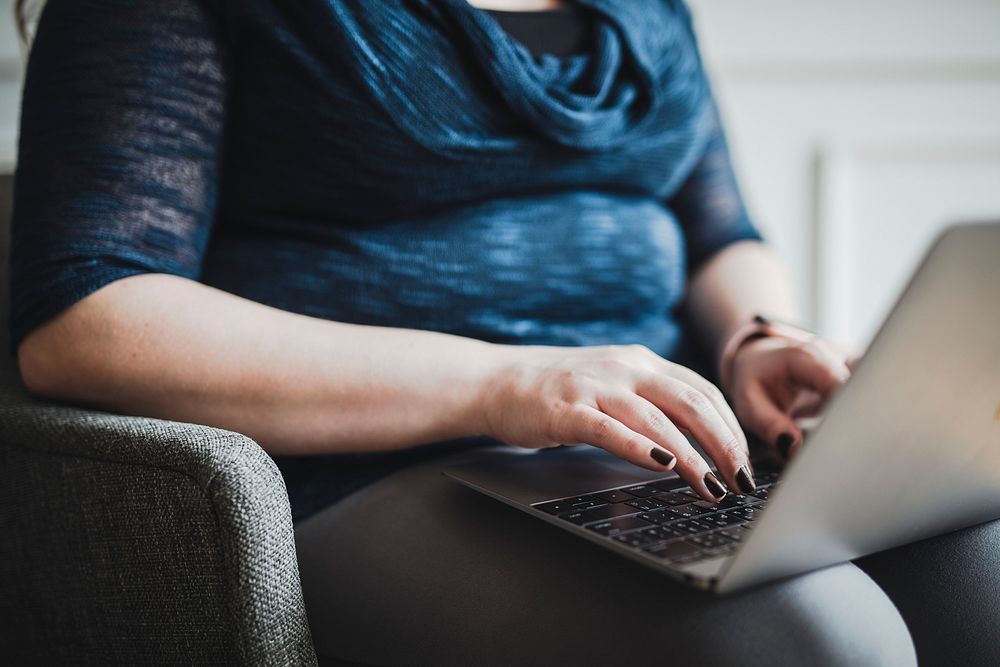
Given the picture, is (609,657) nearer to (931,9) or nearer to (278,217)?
(278,217)

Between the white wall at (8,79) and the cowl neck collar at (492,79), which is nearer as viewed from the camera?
the cowl neck collar at (492,79)

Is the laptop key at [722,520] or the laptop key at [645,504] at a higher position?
the laptop key at [722,520]

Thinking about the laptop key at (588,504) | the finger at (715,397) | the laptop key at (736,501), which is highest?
the finger at (715,397)

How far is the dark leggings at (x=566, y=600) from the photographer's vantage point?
16.3 inches

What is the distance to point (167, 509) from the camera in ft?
1.58

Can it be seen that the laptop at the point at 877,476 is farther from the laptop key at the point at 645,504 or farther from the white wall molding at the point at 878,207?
the white wall molding at the point at 878,207

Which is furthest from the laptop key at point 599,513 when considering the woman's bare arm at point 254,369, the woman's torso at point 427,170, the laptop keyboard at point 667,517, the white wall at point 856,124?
the white wall at point 856,124

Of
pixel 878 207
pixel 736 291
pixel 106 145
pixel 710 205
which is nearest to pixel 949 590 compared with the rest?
pixel 736 291

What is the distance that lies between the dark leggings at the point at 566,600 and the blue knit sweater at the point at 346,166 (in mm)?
82

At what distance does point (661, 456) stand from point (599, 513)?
48 mm

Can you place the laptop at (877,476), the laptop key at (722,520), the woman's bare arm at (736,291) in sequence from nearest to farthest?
the laptop at (877,476) < the laptop key at (722,520) < the woman's bare arm at (736,291)

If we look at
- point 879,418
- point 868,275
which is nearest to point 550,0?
point 879,418

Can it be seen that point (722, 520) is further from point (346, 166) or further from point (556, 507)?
point (346, 166)

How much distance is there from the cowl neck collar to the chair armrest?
0.30 metres
